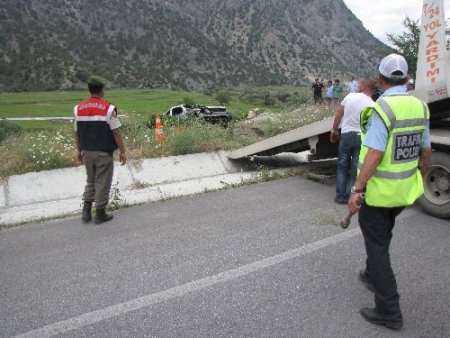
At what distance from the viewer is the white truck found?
531cm

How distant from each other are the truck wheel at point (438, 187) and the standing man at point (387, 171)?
2522mm

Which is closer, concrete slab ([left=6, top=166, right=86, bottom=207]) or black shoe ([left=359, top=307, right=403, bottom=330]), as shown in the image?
black shoe ([left=359, top=307, right=403, bottom=330])

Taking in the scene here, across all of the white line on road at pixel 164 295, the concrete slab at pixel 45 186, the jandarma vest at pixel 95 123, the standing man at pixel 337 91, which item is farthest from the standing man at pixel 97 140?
the standing man at pixel 337 91

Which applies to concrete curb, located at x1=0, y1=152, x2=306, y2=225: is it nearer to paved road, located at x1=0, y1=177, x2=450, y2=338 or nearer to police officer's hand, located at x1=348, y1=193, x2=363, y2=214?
paved road, located at x1=0, y1=177, x2=450, y2=338

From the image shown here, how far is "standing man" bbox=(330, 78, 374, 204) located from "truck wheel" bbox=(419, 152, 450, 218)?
98 cm

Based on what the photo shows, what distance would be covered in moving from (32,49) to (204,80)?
41.1 meters

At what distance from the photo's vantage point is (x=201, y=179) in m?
7.70

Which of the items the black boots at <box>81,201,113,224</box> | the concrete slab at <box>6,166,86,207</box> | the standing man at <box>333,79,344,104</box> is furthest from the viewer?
the standing man at <box>333,79,344,104</box>

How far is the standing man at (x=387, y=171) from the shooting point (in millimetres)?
2949

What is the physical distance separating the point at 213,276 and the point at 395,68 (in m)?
2.28

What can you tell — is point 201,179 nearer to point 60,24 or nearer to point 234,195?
point 234,195

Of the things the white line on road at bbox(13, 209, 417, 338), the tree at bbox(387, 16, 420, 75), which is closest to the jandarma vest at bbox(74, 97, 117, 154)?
the white line on road at bbox(13, 209, 417, 338)

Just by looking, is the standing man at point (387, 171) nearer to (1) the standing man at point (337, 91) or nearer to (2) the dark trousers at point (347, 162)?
(2) the dark trousers at point (347, 162)

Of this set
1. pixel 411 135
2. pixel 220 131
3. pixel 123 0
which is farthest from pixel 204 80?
pixel 411 135
